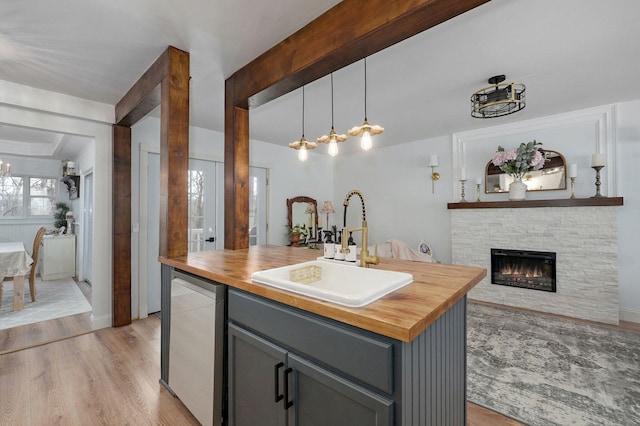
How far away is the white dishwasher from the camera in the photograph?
1.53 meters

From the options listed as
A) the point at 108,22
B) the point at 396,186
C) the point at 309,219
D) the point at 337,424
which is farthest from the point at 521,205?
the point at 108,22

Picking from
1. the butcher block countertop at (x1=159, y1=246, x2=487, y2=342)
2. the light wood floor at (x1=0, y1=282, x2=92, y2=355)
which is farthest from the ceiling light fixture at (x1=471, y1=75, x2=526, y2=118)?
the light wood floor at (x1=0, y1=282, x2=92, y2=355)

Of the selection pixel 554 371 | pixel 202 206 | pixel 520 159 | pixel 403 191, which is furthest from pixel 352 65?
pixel 403 191

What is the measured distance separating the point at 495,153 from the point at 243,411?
4.27 m

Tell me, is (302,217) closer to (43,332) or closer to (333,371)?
(43,332)

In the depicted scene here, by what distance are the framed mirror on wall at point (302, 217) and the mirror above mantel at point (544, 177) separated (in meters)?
3.00

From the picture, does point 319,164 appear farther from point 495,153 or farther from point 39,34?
point 39,34

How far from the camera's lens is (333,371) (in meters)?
1.01

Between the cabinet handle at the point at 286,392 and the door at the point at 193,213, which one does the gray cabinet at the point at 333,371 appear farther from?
the door at the point at 193,213

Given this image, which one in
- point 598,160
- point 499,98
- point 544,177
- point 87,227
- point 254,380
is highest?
point 499,98

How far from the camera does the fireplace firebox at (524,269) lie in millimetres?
3633

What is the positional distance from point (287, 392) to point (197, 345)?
2.49 ft

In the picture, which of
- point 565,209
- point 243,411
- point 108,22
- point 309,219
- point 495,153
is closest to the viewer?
point 243,411

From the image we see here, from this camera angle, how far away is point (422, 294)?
3.70ft
